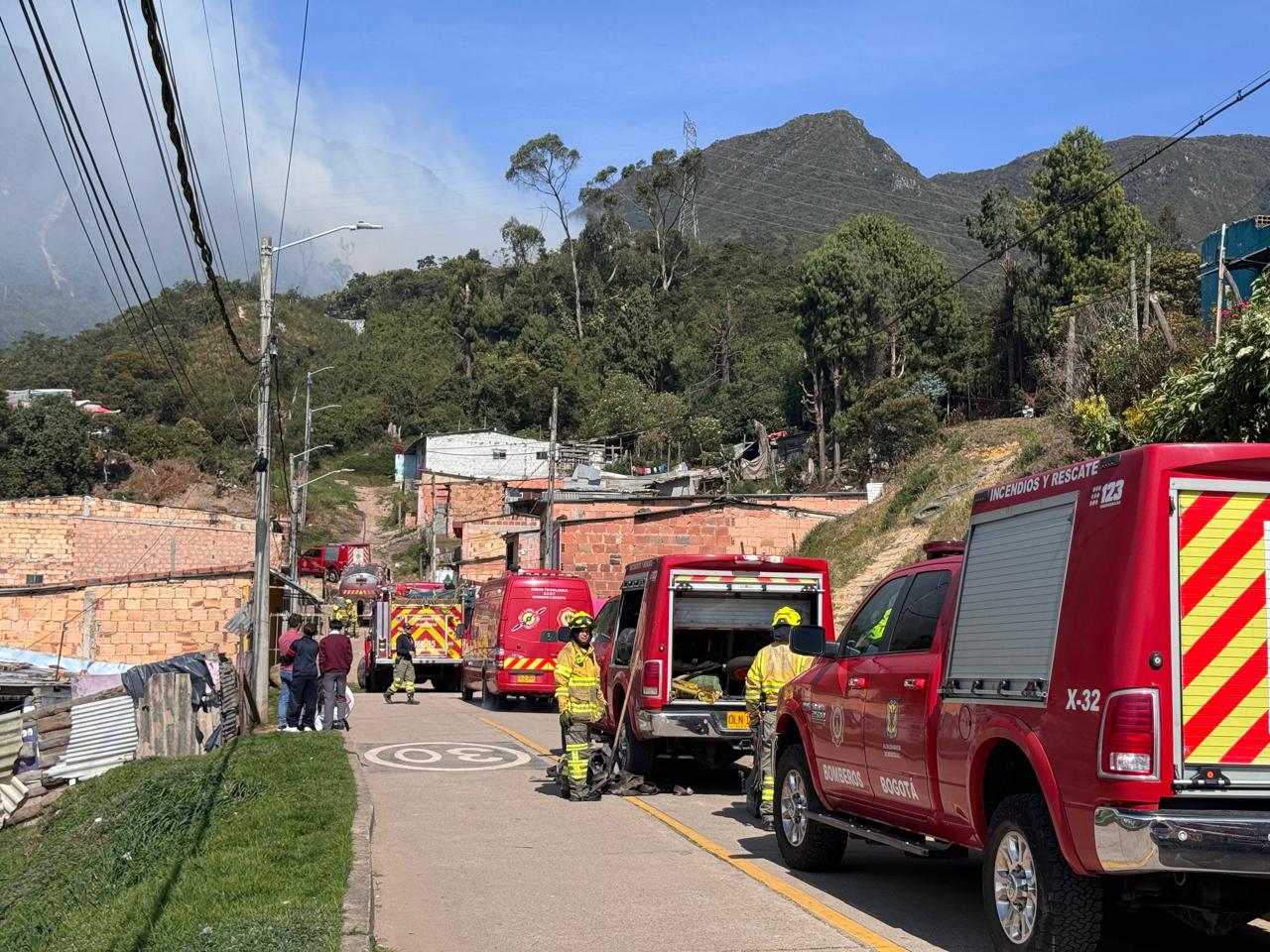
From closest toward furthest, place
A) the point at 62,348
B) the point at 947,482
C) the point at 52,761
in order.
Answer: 1. the point at 52,761
2. the point at 947,482
3. the point at 62,348

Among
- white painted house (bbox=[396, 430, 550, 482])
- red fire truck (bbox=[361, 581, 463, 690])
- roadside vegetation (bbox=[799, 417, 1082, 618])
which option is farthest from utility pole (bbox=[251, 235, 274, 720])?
white painted house (bbox=[396, 430, 550, 482])

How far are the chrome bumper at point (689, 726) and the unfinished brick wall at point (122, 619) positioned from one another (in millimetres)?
19185

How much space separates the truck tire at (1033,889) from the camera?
20.4 ft

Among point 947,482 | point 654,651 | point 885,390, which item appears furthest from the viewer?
→ point 885,390

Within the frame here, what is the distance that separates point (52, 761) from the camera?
17875 millimetres

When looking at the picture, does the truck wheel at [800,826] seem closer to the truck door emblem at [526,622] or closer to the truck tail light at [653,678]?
the truck tail light at [653,678]

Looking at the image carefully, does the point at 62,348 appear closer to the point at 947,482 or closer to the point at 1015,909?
the point at 947,482

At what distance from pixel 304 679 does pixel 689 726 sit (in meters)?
8.09

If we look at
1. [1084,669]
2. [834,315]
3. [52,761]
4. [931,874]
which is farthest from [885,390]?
[1084,669]

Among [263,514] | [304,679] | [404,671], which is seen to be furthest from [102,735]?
[404,671]

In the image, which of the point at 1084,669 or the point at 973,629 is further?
the point at 973,629

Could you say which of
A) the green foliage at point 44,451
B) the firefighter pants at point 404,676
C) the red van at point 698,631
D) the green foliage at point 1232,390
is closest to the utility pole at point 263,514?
the firefighter pants at point 404,676

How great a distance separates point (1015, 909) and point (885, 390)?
168ft

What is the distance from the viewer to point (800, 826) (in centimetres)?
979
